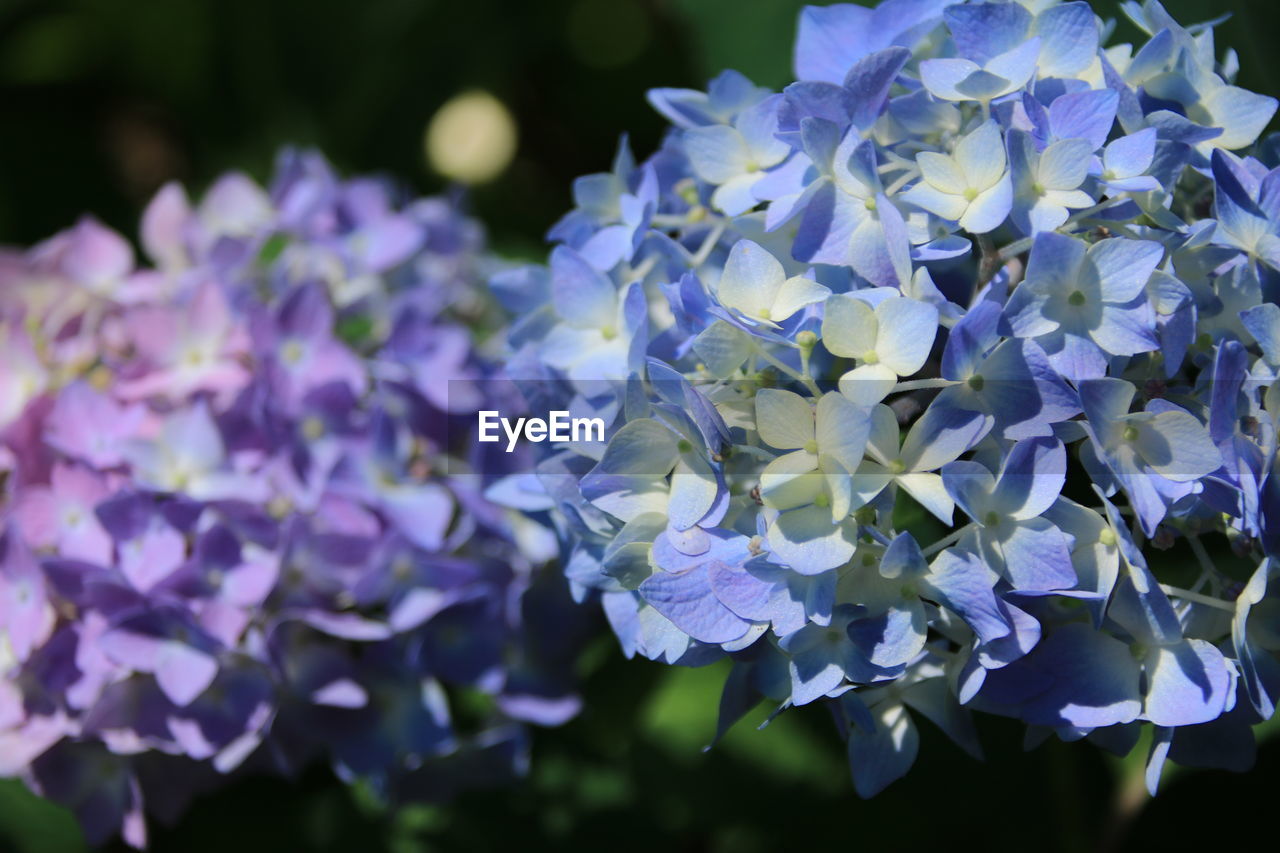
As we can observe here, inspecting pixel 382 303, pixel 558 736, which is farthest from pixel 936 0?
pixel 558 736

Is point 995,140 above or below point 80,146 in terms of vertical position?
above

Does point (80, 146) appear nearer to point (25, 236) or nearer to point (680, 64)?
point (25, 236)

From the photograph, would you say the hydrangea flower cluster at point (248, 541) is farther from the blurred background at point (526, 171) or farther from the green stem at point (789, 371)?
the green stem at point (789, 371)

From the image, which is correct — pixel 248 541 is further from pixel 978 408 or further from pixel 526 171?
pixel 526 171

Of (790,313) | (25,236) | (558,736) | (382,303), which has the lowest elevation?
(558,736)

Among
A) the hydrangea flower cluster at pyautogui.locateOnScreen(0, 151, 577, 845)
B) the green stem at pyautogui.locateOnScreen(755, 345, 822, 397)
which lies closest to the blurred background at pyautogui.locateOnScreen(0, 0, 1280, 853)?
the hydrangea flower cluster at pyautogui.locateOnScreen(0, 151, 577, 845)

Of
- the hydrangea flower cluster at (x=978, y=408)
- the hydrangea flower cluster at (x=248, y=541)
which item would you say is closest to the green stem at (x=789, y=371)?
the hydrangea flower cluster at (x=978, y=408)

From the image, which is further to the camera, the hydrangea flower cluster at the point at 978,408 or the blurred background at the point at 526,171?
the blurred background at the point at 526,171
